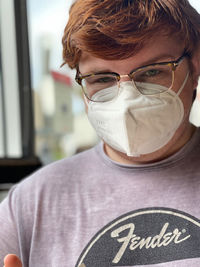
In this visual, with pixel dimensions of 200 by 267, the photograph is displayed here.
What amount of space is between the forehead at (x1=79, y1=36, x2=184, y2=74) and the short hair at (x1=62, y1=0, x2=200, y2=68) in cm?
1

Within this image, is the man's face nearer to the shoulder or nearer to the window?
the shoulder

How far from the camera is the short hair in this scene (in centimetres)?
75

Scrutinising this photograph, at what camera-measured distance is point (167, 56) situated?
0.78 metres

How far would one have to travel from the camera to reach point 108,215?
31.6 inches

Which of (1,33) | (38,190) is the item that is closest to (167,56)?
(38,190)

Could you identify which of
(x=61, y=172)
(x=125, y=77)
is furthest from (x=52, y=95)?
(x=125, y=77)

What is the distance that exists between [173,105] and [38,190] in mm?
400

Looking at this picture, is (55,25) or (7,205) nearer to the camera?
(7,205)

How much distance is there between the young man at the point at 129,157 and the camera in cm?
75

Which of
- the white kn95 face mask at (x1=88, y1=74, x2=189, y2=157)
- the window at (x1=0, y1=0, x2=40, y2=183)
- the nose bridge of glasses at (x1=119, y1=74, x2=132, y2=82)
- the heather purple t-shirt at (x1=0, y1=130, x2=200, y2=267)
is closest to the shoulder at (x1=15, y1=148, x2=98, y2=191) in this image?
the heather purple t-shirt at (x1=0, y1=130, x2=200, y2=267)

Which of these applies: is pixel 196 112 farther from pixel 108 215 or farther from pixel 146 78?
pixel 108 215

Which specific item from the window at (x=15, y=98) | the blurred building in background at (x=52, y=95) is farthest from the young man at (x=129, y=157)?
the window at (x=15, y=98)

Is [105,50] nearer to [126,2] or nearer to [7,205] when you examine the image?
[126,2]

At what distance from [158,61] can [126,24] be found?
0.36 feet
